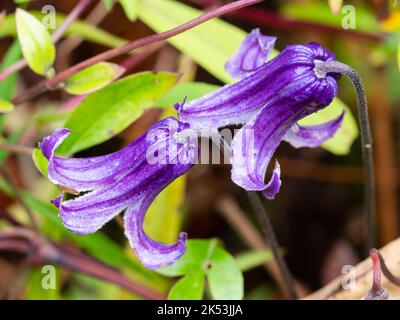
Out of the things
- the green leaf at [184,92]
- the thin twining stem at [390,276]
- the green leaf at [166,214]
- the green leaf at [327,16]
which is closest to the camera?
the thin twining stem at [390,276]

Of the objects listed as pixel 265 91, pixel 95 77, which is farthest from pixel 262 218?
pixel 95 77

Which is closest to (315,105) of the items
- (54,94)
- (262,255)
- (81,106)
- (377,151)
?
(81,106)

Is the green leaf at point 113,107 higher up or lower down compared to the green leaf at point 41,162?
higher up

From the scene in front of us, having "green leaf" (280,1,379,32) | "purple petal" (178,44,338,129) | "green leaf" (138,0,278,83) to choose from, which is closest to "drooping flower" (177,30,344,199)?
"purple petal" (178,44,338,129)

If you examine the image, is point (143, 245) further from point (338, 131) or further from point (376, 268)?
point (338, 131)

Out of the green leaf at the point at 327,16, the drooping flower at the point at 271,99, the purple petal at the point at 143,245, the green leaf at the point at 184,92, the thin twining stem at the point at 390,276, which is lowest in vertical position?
the thin twining stem at the point at 390,276

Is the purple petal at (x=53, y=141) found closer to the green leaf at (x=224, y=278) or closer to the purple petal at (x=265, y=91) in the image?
the purple petal at (x=265, y=91)

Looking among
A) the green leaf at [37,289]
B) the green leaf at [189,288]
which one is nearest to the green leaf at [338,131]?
the green leaf at [189,288]

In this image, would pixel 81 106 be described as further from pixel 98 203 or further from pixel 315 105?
pixel 315 105
